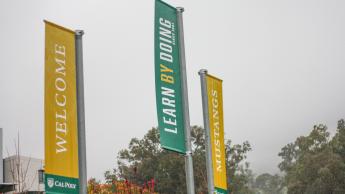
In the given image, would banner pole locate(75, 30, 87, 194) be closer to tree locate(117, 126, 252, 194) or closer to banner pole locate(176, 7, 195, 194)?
banner pole locate(176, 7, 195, 194)

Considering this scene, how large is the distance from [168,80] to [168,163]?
43.6 meters

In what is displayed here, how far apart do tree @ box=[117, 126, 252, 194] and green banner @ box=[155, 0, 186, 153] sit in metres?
40.2

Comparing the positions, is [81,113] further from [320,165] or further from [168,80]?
[320,165]

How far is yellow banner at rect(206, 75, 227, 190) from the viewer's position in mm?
11320

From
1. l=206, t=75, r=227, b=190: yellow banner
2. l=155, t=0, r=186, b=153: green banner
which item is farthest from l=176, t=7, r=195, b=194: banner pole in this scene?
l=206, t=75, r=227, b=190: yellow banner

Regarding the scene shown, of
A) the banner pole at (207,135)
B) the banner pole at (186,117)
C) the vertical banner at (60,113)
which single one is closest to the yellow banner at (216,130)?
the banner pole at (207,135)

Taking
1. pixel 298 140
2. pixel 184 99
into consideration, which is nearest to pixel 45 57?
pixel 184 99

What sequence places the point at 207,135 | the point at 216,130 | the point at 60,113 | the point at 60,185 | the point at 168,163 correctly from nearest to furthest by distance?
the point at 60,185 < the point at 60,113 < the point at 207,135 < the point at 216,130 < the point at 168,163

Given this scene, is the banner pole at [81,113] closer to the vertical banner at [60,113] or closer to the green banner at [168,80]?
the vertical banner at [60,113]

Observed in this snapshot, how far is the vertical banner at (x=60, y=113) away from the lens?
8.46 m

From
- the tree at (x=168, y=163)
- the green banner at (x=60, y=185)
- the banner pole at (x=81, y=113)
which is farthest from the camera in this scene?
the tree at (x=168, y=163)

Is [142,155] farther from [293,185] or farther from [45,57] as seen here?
[45,57]

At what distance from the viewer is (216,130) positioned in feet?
38.0

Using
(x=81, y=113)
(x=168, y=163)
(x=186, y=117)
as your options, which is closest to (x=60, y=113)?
(x=81, y=113)
